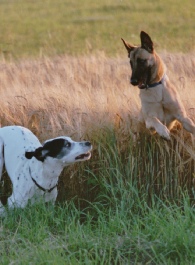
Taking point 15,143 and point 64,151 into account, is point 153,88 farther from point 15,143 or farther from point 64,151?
point 15,143

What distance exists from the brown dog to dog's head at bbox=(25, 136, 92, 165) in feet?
2.56

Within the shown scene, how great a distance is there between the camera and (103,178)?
851cm

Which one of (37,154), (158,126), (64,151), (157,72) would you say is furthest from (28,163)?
(157,72)

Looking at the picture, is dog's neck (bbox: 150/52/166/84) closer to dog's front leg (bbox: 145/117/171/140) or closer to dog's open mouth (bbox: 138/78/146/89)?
dog's open mouth (bbox: 138/78/146/89)

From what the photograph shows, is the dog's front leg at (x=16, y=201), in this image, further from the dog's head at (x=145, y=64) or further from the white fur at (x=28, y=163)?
the dog's head at (x=145, y=64)

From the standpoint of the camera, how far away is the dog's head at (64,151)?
8.05 meters

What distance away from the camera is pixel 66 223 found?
25.6 feet

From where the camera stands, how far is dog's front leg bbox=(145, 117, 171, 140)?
8.36 m

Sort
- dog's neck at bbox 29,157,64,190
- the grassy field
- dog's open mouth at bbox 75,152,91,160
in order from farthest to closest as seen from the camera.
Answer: the grassy field
dog's neck at bbox 29,157,64,190
dog's open mouth at bbox 75,152,91,160

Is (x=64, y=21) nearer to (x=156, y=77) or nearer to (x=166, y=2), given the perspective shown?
(x=166, y=2)

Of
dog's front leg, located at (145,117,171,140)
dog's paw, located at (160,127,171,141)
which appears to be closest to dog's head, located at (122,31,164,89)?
dog's front leg, located at (145,117,171,140)

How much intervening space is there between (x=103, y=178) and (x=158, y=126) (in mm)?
707

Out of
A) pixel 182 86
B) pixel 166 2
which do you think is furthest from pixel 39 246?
pixel 166 2

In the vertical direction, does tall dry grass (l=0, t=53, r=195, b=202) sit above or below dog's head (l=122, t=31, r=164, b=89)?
below
